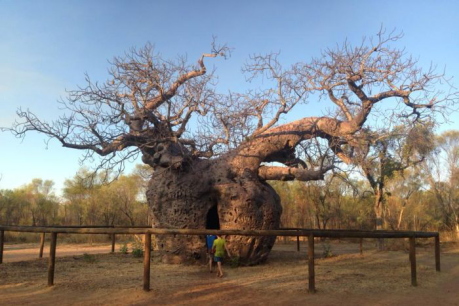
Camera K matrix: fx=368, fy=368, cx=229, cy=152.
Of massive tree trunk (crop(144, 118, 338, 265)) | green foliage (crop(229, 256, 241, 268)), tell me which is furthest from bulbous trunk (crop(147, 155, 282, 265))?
green foliage (crop(229, 256, 241, 268))

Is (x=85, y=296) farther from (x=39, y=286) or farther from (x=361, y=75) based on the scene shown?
(x=361, y=75)

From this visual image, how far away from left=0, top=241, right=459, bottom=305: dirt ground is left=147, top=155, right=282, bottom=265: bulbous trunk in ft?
1.82

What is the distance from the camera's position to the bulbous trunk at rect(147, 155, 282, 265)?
9578 mm

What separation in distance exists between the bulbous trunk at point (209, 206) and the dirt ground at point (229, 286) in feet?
1.82

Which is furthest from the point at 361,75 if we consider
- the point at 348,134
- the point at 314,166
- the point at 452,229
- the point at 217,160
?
the point at 452,229

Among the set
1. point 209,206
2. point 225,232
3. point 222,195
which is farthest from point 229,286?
point 209,206

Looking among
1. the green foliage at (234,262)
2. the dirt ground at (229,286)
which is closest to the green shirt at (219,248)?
the dirt ground at (229,286)

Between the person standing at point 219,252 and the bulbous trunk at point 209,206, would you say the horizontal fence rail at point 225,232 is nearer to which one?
the person standing at point 219,252

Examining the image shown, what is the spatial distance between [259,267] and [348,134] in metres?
4.49

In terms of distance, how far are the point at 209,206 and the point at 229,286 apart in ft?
12.6

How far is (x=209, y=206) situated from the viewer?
1014 centimetres

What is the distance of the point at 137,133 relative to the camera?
32.4ft

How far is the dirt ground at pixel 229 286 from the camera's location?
549 cm

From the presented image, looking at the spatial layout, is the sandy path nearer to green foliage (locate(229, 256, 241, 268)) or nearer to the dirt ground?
the dirt ground
